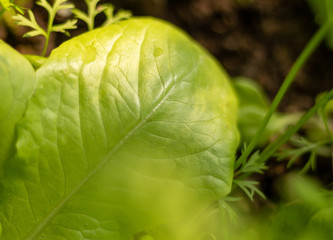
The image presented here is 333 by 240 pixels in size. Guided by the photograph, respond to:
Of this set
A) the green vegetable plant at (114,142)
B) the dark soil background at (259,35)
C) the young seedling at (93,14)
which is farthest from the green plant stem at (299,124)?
the dark soil background at (259,35)

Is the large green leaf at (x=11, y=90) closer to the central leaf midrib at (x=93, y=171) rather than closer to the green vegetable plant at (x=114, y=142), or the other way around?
the green vegetable plant at (x=114, y=142)

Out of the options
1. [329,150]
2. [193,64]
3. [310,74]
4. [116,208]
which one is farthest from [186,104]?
[310,74]

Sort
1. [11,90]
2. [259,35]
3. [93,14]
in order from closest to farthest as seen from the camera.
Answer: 1. [11,90]
2. [93,14]
3. [259,35]

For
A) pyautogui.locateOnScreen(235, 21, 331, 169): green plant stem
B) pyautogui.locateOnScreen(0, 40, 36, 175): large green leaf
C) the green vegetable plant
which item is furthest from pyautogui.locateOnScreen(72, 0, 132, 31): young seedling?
pyautogui.locateOnScreen(235, 21, 331, 169): green plant stem

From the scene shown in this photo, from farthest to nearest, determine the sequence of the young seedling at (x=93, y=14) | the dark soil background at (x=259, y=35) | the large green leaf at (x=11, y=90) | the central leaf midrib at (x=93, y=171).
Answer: the dark soil background at (x=259, y=35)
the young seedling at (x=93, y=14)
the central leaf midrib at (x=93, y=171)
the large green leaf at (x=11, y=90)

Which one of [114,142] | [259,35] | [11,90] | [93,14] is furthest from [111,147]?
[259,35]

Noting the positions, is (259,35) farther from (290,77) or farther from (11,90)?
(11,90)
